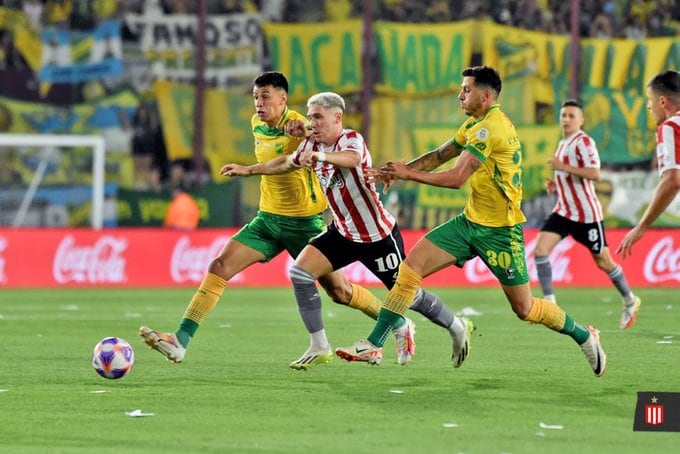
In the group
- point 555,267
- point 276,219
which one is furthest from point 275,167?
point 555,267

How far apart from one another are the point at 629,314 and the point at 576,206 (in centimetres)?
150

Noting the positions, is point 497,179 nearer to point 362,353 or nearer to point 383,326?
point 383,326

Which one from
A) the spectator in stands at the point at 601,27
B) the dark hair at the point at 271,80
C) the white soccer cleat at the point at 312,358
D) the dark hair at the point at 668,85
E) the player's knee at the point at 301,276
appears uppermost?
the spectator in stands at the point at 601,27

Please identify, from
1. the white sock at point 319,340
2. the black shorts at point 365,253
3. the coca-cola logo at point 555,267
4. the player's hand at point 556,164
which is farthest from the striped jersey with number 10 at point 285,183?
the coca-cola logo at point 555,267

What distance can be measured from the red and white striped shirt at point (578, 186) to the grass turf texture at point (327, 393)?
1.24 meters

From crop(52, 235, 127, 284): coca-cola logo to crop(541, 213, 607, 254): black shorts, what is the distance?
329 inches

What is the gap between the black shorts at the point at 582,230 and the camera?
50.0ft

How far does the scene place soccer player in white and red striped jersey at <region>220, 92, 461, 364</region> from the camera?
392 inches

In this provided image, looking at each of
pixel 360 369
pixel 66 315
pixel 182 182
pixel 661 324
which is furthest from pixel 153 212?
pixel 360 369

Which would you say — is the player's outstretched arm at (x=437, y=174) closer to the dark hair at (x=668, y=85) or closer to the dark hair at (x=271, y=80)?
the dark hair at (x=668, y=85)

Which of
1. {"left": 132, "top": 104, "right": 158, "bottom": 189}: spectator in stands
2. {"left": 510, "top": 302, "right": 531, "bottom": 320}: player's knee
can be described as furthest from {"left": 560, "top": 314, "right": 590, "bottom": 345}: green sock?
{"left": 132, "top": 104, "right": 158, "bottom": 189}: spectator in stands

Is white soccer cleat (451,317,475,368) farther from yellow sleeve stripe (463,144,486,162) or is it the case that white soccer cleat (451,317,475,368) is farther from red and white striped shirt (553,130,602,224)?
red and white striped shirt (553,130,602,224)

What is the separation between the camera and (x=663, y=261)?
2206cm

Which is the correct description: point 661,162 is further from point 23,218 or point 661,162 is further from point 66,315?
point 23,218
